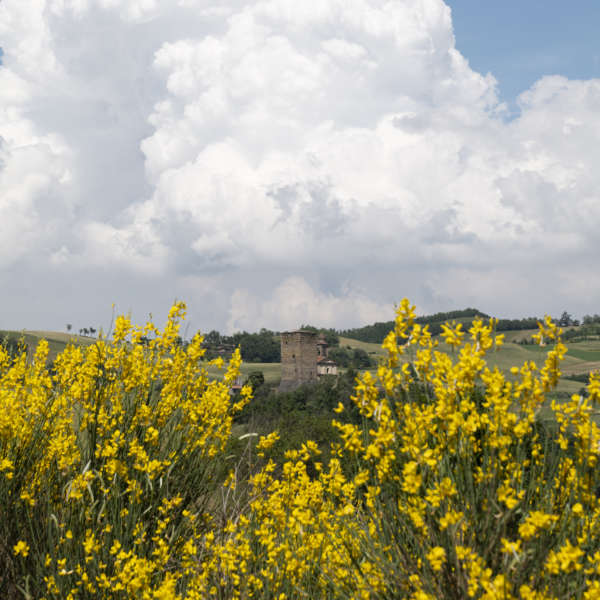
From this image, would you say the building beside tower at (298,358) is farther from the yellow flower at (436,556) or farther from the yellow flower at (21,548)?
the yellow flower at (436,556)

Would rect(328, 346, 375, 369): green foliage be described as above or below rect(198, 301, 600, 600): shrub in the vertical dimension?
below

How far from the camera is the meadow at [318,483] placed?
302 centimetres

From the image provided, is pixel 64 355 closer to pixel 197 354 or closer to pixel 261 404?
pixel 197 354

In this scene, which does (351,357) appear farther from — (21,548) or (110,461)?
(21,548)

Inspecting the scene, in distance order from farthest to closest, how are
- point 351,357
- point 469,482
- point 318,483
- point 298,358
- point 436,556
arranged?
point 351,357 → point 298,358 → point 318,483 → point 469,482 → point 436,556

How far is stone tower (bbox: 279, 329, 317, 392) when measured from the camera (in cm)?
8394

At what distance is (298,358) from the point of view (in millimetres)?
84125

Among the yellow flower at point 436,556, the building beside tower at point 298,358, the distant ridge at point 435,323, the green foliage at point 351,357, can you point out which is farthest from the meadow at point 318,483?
the distant ridge at point 435,323

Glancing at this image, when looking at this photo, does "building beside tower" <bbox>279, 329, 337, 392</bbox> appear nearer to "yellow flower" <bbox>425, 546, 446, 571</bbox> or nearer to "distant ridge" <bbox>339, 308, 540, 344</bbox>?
"distant ridge" <bbox>339, 308, 540, 344</bbox>

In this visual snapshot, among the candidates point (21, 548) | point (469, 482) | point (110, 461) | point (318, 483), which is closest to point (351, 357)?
point (318, 483)

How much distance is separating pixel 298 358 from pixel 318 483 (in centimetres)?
7939

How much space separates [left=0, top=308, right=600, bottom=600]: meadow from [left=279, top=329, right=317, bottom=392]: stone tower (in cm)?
7789

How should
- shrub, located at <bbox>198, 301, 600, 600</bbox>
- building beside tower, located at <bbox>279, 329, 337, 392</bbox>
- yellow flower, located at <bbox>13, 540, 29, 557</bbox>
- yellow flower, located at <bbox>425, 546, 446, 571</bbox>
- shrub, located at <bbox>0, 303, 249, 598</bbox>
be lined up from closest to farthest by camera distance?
yellow flower, located at <bbox>425, 546, 446, 571</bbox>
shrub, located at <bbox>198, 301, 600, 600</bbox>
yellow flower, located at <bbox>13, 540, 29, 557</bbox>
shrub, located at <bbox>0, 303, 249, 598</bbox>
building beside tower, located at <bbox>279, 329, 337, 392</bbox>

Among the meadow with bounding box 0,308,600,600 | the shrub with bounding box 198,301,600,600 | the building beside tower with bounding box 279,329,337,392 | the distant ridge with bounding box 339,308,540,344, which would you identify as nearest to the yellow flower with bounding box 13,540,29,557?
the meadow with bounding box 0,308,600,600
